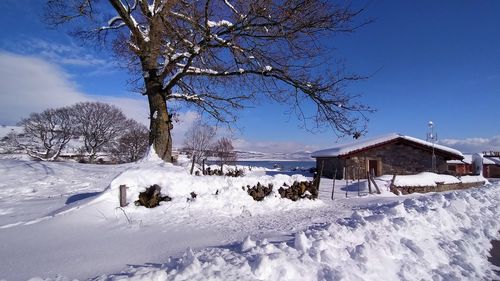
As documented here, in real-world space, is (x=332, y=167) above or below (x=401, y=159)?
below

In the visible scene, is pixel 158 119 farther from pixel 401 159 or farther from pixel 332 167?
pixel 401 159

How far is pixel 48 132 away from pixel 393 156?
39.5 m

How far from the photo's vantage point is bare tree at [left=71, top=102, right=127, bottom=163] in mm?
41062

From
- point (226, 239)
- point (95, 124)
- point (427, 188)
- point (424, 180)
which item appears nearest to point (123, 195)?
point (226, 239)

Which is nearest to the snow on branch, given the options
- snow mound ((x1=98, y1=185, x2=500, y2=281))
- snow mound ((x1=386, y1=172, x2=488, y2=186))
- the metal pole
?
the metal pole

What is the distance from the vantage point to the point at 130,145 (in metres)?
44.3

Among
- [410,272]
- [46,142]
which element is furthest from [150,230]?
[46,142]

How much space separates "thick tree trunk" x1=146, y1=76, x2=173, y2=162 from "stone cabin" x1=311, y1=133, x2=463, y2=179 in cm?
2003

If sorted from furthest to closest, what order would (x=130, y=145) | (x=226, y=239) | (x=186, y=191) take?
(x=130, y=145) → (x=186, y=191) → (x=226, y=239)

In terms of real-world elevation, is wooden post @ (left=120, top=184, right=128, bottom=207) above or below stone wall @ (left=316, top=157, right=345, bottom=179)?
below

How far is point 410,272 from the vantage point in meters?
3.93

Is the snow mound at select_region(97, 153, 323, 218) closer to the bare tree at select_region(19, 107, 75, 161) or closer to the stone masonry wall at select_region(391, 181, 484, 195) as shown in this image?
the stone masonry wall at select_region(391, 181, 484, 195)

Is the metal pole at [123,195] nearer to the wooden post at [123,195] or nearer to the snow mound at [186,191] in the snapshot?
the wooden post at [123,195]

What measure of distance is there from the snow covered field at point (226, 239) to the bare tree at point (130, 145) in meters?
35.0
